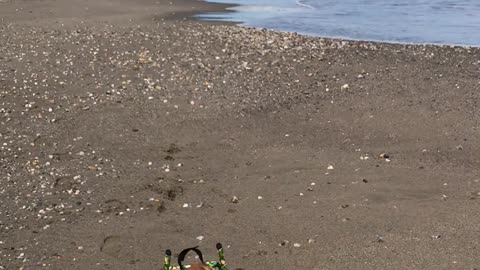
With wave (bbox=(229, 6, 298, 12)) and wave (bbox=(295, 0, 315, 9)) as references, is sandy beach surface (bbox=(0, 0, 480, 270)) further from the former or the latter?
wave (bbox=(295, 0, 315, 9))

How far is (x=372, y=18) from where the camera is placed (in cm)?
2144

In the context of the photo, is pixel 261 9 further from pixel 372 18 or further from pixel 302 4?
pixel 372 18

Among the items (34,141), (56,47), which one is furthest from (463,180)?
(56,47)

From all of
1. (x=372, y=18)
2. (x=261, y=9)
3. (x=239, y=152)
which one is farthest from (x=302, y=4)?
(x=239, y=152)

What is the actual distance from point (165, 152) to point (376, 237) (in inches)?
136

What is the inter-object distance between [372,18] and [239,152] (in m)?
14.0

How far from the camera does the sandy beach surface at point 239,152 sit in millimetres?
6320

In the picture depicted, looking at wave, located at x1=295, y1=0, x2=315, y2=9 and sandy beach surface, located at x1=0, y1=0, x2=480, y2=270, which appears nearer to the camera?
sandy beach surface, located at x1=0, y1=0, x2=480, y2=270

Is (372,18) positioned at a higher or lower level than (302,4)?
lower

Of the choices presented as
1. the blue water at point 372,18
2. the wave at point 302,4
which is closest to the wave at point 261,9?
the blue water at point 372,18

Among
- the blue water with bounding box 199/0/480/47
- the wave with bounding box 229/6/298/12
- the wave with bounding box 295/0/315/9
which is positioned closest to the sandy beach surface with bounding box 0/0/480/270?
the blue water with bounding box 199/0/480/47

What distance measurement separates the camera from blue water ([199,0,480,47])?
58.1 ft

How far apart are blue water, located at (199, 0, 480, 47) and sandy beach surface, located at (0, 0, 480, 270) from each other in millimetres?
2990

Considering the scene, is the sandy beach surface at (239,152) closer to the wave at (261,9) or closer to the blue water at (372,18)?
the blue water at (372,18)
